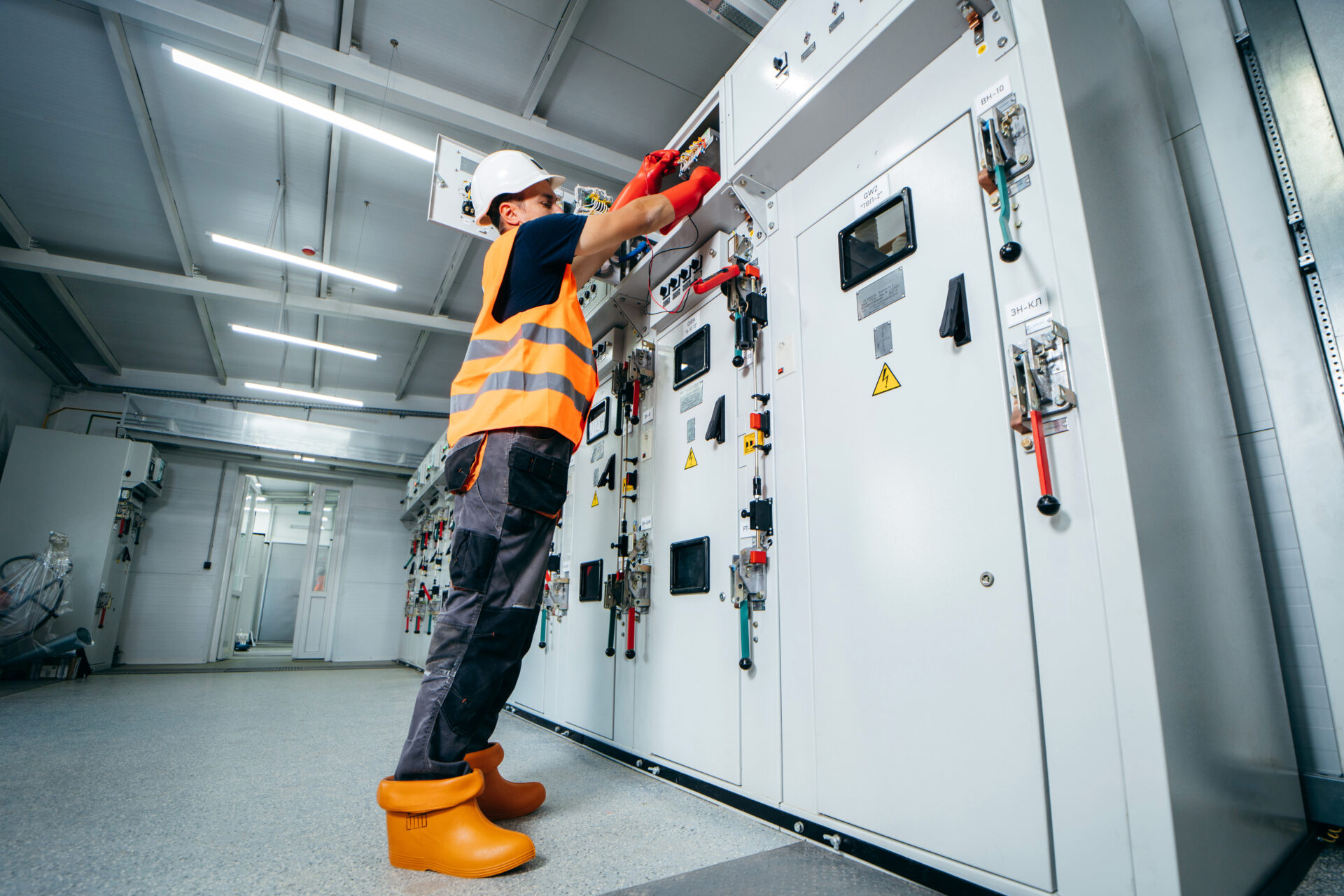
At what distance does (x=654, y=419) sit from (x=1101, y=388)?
6.45 feet

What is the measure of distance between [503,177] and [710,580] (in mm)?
1735

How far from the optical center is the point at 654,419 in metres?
2.95

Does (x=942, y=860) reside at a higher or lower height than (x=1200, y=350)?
lower

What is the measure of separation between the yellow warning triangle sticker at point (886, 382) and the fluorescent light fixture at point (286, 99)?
4.62 meters

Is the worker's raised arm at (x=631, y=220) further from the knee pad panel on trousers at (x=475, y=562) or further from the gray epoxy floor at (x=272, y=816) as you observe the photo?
the gray epoxy floor at (x=272, y=816)

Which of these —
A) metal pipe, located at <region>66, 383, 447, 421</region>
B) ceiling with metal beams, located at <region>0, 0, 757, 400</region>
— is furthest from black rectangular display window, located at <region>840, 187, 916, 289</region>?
metal pipe, located at <region>66, 383, 447, 421</region>

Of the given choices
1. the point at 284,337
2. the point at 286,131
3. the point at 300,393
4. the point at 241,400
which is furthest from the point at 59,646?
the point at 286,131

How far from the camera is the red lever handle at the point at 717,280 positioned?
7.66 feet

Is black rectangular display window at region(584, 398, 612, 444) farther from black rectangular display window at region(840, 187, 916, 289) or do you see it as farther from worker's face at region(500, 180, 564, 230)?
black rectangular display window at region(840, 187, 916, 289)

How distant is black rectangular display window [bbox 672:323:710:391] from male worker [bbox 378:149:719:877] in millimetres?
609

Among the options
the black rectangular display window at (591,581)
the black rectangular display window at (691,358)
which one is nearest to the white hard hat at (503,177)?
the black rectangular display window at (691,358)

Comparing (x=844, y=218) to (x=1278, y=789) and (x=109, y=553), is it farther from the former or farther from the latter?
(x=109, y=553)

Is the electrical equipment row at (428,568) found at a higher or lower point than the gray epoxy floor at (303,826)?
higher

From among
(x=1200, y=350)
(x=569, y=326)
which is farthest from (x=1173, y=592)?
(x=569, y=326)
